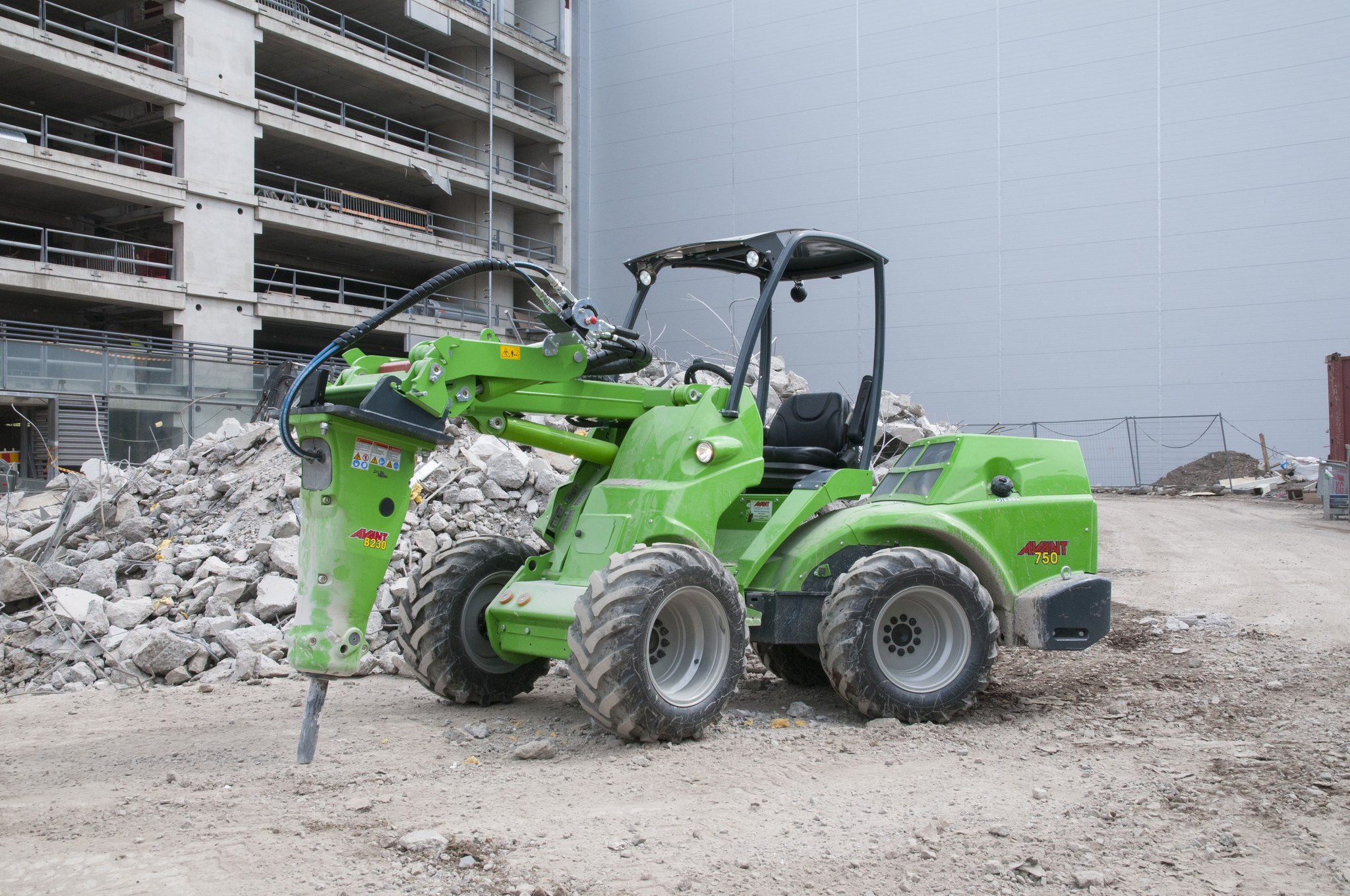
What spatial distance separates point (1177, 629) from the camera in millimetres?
10016

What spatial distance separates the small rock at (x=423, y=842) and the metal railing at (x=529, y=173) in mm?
39591

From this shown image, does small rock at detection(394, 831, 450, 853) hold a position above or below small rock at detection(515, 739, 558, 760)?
above

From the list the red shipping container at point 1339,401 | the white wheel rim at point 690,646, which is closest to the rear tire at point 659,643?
the white wheel rim at point 690,646

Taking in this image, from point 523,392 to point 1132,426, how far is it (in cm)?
2622

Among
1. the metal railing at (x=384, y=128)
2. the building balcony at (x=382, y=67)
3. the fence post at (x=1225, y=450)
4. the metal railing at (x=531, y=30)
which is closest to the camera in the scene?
the fence post at (x=1225, y=450)

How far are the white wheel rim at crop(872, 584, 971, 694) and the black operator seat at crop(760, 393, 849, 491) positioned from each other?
3.53 feet

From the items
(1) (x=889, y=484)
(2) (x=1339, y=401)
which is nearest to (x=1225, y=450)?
(2) (x=1339, y=401)

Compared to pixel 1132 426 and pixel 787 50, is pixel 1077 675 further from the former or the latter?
pixel 787 50

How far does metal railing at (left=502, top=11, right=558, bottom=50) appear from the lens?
142 feet

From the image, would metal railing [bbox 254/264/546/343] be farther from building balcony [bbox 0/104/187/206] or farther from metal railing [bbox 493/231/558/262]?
building balcony [bbox 0/104/187/206]

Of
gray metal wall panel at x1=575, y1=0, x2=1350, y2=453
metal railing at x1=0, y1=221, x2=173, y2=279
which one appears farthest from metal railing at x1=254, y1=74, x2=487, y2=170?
gray metal wall panel at x1=575, y1=0, x2=1350, y2=453

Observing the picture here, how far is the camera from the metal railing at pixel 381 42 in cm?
3600

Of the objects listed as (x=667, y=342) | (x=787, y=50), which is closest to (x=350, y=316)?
(x=667, y=342)

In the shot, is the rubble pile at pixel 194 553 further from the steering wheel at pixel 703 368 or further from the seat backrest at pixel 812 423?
the seat backrest at pixel 812 423
